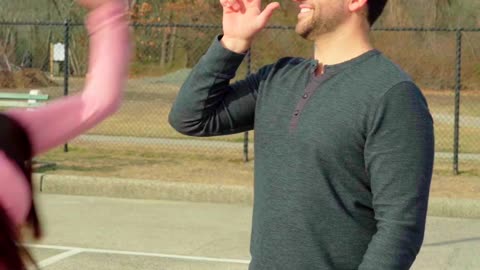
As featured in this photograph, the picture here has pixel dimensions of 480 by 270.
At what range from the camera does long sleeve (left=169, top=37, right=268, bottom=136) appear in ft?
9.86

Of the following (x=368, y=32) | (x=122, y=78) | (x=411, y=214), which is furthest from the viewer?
(x=368, y=32)

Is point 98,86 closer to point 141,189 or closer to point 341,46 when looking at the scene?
point 341,46

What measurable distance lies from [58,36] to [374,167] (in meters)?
44.7

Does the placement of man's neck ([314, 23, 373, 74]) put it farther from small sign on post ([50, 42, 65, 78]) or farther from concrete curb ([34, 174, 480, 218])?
small sign on post ([50, 42, 65, 78])

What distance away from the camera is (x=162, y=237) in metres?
9.23

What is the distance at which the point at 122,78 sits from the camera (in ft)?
6.23

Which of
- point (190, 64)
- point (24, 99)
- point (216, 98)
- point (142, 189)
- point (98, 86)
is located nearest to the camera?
point (98, 86)

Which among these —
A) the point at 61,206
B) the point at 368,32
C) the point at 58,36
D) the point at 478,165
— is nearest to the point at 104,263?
the point at 61,206

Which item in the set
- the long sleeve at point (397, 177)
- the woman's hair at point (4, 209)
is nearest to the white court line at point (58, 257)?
the long sleeve at point (397, 177)

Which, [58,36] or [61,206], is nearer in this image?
[61,206]

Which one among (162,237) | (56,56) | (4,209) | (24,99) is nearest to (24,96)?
(24,99)

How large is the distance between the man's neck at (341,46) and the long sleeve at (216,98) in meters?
0.23

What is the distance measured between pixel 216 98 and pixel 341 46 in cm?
41

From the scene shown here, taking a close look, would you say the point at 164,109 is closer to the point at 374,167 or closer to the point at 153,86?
the point at 153,86
